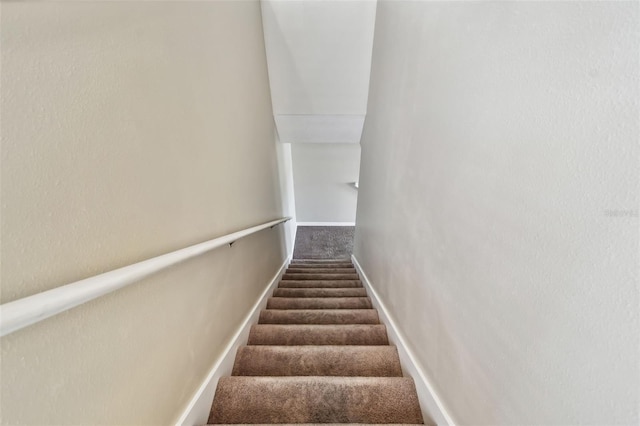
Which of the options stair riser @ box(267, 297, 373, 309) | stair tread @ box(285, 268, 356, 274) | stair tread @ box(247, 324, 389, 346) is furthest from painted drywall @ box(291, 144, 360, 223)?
stair tread @ box(247, 324, 389, 346)

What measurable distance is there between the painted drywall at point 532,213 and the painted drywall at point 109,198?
871 millimetres

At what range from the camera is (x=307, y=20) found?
2365 millimetres

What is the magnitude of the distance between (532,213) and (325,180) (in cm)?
497

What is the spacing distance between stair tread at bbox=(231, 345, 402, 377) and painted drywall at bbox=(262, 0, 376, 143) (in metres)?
2.51

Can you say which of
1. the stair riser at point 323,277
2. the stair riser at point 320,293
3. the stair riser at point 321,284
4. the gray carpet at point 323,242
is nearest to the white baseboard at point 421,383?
the stair riser at point 320,293

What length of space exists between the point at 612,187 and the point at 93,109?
917 millimetres

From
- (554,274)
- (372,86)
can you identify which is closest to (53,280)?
(554,274)

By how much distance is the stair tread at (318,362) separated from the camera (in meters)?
1.25

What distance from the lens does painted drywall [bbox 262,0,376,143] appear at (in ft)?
7.61

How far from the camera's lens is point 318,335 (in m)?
1.52

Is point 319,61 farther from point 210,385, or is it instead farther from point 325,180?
point 325,180

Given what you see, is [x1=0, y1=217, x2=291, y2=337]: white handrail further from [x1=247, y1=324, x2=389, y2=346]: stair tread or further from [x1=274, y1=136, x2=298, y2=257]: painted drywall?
[x1=274, y1=136, x2=298, y2=257]: painted drywall

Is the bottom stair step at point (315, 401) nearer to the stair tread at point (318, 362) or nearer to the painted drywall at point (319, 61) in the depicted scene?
the stair tread at point (318, 362)

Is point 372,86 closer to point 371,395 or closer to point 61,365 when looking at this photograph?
point 371,395
